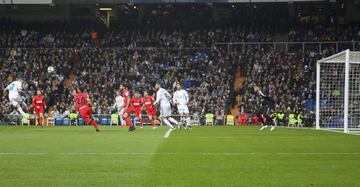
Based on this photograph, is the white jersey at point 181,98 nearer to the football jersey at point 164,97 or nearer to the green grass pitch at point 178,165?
the football jersey at point 164,97

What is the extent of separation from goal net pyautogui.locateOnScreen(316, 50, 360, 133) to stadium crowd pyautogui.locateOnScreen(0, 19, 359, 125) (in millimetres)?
3965

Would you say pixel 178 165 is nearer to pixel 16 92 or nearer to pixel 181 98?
pixel 181 98

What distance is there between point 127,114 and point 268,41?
2147 centimetres

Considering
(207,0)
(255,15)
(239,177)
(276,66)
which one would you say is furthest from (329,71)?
(239,177)

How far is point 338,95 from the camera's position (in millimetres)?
33906

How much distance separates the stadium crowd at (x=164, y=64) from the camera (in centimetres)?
4125

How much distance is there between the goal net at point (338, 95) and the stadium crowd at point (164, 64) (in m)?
3.96

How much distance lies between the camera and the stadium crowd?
4125 cm

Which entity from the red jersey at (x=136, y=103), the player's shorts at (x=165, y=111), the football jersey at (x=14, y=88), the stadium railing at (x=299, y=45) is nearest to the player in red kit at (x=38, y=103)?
the football jersey at (x=14, y=88)

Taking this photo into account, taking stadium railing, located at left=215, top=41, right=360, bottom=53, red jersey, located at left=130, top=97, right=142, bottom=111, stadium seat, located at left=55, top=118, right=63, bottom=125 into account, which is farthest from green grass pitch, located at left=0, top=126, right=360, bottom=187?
stadium railing, located at left=215, top=41, right=360, bottom=53

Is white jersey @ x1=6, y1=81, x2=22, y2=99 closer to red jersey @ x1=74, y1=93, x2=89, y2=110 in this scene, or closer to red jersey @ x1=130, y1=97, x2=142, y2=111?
red jersey @ x1=130, y1=97, x2=142, y2=111

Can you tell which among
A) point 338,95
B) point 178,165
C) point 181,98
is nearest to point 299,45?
point 338,95

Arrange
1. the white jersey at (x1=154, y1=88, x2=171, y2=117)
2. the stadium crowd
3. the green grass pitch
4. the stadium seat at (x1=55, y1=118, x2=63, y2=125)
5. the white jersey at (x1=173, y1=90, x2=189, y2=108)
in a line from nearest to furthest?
the green grass pitch
the white jersey at (x1=154, y1=88, x2=171, y2=117)
the white jersey at (x1=173, y1=90, x2=189, y2=108)
the stadium seat at (x1=55, y1=118, x2=63, y2=125)
the stadium crowd

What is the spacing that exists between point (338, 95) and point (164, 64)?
1534 cm
